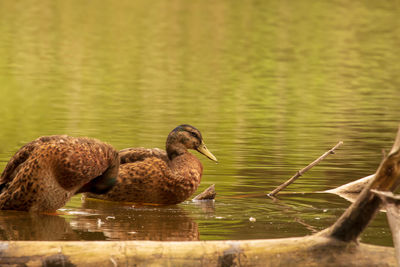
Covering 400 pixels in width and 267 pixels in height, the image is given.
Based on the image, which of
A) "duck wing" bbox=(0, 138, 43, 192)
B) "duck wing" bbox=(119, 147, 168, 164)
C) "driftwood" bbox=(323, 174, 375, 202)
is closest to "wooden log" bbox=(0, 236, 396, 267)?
"duck wing" bbox=(0, 138, 43, 192)

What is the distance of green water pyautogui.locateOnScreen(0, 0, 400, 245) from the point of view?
9422 mm

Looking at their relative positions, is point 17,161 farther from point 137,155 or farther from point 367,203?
point 367,203

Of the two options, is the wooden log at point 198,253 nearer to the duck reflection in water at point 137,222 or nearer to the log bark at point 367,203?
the log bark at point 367,203

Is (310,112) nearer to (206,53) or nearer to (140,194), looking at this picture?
(140,194)

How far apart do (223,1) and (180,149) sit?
181 ft

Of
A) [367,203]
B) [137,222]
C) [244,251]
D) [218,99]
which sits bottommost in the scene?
[137,222]

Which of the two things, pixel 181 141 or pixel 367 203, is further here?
pixel 181 141

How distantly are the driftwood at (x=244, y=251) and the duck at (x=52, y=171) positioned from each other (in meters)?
2.89

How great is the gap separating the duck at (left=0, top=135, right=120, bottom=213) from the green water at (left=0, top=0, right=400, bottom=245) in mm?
167

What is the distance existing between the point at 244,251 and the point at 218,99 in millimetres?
17339

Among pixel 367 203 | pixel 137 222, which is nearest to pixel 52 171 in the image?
pixel 137 222

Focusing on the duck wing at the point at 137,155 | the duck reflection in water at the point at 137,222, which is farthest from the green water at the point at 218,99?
the duck wing at the point at 137,155

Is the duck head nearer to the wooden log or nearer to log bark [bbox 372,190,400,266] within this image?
the wooden log

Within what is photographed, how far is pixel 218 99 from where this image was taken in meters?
23.6
